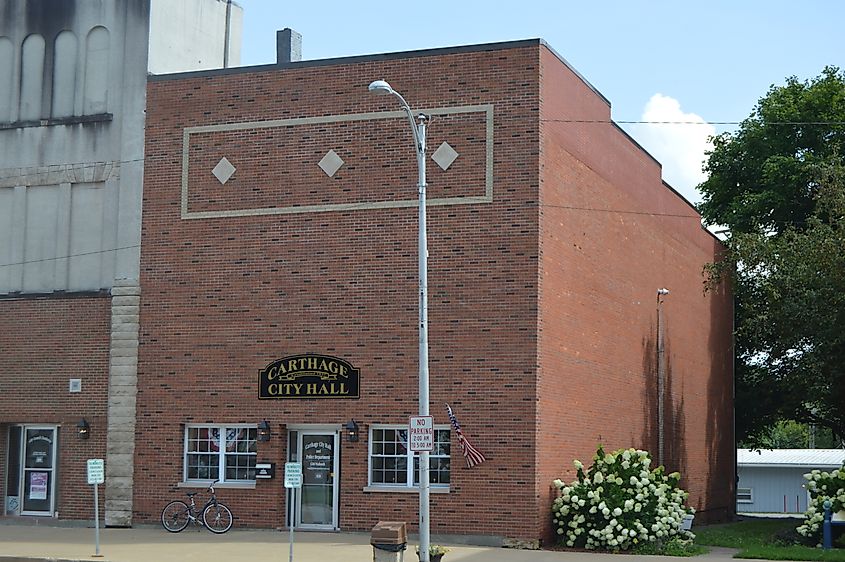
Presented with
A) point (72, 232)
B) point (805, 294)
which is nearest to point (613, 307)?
point (805, 294)

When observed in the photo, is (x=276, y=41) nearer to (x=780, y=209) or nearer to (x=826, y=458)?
(x=780, y=209)

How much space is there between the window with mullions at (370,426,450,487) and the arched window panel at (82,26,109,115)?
10795 millimetres

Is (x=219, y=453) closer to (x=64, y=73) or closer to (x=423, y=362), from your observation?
(x=423, y=362)

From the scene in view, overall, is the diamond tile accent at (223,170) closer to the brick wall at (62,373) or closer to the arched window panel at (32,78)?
the brick wall at (62,373)

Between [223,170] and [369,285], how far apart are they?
459 cm

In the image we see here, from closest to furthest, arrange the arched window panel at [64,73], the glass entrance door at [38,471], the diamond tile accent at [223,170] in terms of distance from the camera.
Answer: the diamond tile accent at [223,170] → the glass entrance door at [38,471] → the arched window panel at [64,73]

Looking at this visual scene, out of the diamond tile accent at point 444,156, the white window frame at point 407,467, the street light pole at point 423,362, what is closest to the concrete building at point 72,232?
the white window frame at point 407,467

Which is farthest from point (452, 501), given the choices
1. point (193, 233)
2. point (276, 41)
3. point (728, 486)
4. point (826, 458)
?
point (826, 458)

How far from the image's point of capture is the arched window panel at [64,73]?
30266mm

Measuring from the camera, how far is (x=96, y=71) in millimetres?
30016

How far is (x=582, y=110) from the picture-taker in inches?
1131

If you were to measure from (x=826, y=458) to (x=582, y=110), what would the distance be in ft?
165

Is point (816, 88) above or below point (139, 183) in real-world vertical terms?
above

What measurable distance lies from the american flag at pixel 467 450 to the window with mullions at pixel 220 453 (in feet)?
16.0
